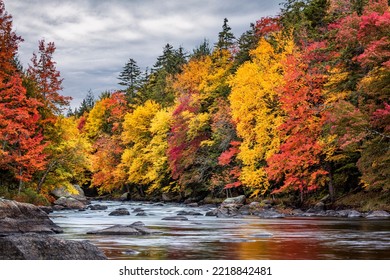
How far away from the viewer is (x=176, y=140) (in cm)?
5731

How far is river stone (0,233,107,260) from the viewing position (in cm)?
1195

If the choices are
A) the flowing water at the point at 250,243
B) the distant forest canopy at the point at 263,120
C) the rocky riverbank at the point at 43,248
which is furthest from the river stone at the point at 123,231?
the distant forest canopy at the point at 263,120

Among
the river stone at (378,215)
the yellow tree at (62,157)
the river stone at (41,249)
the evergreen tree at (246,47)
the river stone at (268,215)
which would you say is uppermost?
the evergreen tree at (246,47)

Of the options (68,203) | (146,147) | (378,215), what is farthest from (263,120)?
(146,147)

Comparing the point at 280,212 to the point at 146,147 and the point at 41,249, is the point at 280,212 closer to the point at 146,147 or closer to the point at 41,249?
the point at 41,249

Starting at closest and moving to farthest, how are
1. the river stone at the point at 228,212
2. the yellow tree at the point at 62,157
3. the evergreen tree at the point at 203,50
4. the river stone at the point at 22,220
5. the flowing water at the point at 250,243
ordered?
the flowing water at the point at 250,243 → the river stone at the point at 22,220 → the river stone at the point at 228,212 → the yellow tree at the point at 62,157 → the evergreen tree at the point at 203,50

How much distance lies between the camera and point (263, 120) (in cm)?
4225

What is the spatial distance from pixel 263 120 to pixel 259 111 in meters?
1.06

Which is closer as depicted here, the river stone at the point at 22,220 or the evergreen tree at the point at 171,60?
the river stone at the point at 22,220

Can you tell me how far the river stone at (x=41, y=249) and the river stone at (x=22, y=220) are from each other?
7.86m

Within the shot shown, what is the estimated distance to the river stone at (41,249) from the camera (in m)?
12.0

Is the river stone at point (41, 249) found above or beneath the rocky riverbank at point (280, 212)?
above

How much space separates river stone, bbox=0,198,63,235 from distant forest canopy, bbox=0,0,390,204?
458 inches

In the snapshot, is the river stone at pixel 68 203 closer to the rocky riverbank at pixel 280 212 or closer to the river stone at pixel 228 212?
the rocky riverbank at pixel 280 212
